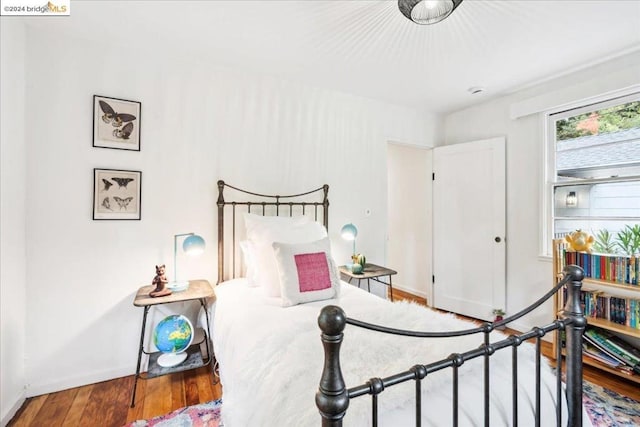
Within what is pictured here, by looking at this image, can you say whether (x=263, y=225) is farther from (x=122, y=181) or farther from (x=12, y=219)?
(x=12, y=219)

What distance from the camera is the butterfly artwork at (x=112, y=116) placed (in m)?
2.17

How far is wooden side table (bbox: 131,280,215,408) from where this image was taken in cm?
194

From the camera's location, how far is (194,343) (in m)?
2.39

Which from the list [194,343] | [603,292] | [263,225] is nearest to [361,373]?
[263,225]

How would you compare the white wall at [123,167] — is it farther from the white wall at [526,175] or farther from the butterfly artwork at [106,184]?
the white wall at [526,175]

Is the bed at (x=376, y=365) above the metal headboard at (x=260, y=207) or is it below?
below

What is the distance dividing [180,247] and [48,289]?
0.85m

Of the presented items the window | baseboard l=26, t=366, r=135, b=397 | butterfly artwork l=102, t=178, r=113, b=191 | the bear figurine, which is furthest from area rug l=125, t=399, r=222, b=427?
the window

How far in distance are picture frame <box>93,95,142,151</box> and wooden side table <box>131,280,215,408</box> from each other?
109 centimetres

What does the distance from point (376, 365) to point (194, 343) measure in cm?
185

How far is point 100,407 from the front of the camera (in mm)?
1878

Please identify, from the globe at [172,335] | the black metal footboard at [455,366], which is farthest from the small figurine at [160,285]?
the black metal footboard at [455,366]

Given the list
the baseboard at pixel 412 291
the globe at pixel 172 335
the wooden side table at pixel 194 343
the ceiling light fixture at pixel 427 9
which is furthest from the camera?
the baseboard at pixel 412 291

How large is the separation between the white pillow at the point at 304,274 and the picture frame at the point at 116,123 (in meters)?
1.39
